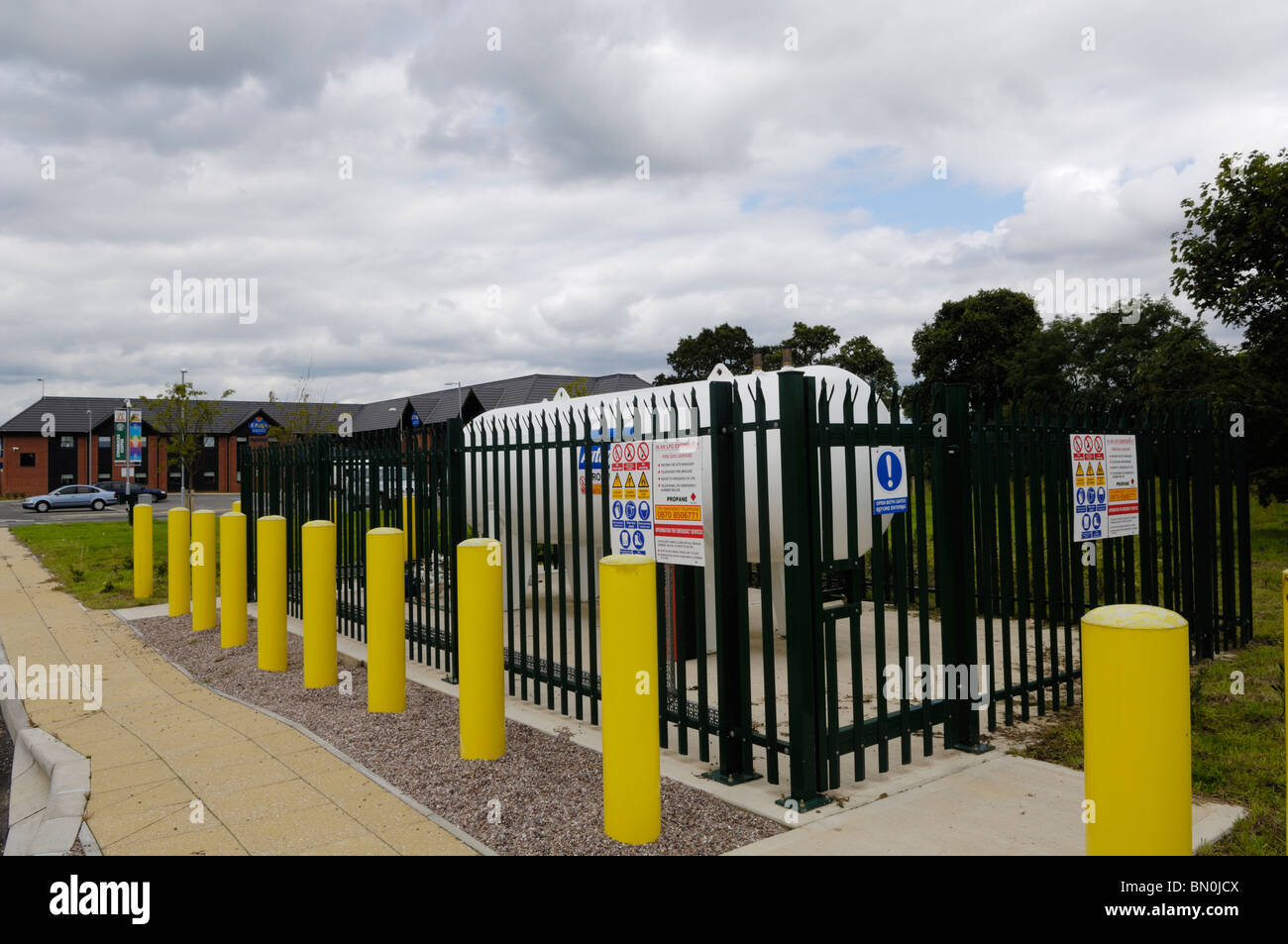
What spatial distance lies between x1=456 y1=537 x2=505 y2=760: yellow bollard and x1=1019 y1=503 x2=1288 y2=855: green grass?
360cm

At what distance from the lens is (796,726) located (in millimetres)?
4742

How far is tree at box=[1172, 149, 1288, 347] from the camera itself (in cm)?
1875

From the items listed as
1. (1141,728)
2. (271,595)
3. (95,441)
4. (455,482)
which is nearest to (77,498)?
(95,441)

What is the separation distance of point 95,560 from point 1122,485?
20478mm

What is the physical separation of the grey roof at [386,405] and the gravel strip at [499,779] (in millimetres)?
39310

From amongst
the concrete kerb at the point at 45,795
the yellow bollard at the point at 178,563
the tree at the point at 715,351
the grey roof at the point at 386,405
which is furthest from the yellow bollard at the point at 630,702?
the tree at the point at 715,351

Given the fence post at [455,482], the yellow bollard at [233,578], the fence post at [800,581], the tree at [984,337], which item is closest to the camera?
the fence post at [800,581]

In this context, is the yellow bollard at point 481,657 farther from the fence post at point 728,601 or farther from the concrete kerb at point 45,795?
the concrete kerb at point 45,795

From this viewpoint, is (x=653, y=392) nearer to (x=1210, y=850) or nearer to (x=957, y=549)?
(x=957, y=549)

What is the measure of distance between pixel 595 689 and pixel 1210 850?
380 centimetres

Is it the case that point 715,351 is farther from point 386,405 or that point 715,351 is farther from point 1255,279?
point 1255,279

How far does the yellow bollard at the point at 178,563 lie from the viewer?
36.6 feet

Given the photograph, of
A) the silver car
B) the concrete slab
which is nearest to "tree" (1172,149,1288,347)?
the concrete slab
